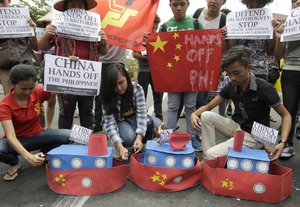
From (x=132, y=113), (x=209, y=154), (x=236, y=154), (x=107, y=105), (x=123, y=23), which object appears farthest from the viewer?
(x=123, y=23)

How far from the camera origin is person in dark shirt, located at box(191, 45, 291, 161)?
2.74 metres

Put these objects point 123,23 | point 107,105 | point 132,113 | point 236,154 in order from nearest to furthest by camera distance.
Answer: point 236,154
point 107,105
point 132,113
point 123,23

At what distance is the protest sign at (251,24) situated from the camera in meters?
3.35

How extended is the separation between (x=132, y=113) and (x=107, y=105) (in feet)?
1.29

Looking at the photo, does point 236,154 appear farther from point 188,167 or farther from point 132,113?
point 132,113

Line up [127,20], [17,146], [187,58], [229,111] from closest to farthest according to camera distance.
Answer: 1. [17,146]
2. [187,58]
3. [127,20]
4. [229,111]

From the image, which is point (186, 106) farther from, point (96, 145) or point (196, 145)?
point (96, 145)

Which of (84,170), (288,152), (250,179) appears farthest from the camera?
(288,152)

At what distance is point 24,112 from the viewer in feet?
9.80

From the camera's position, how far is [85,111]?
3.62 m

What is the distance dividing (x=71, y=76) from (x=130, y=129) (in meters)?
0.83

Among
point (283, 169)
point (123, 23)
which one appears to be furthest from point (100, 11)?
point (283, 169)

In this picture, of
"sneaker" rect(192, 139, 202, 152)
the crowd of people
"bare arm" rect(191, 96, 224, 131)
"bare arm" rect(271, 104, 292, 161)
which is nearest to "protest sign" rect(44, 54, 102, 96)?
the crowd of people

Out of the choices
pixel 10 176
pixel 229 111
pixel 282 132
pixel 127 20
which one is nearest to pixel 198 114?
pixel 282 132
